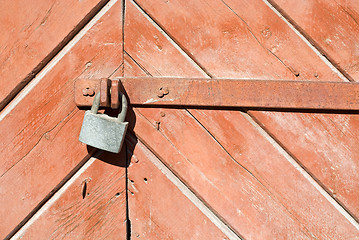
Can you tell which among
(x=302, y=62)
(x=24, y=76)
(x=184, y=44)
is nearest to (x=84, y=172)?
(x=24, y=76)

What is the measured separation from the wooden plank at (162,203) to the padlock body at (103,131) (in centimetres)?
10

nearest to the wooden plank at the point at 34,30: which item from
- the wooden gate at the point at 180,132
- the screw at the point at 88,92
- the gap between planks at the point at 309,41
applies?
the wooden gate at the point at 180,132

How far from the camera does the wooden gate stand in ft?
2.34

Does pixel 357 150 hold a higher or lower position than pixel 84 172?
higher

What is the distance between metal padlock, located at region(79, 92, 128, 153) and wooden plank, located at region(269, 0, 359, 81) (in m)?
0.46

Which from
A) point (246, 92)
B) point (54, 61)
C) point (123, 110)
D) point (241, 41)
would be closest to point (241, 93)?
point (246, 92)

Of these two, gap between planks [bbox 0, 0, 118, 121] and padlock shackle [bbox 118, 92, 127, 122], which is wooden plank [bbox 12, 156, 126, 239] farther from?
gap between planks [bbox 0, 0, 118, 121]

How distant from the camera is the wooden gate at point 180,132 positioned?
713 mm

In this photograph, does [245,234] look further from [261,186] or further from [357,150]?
[357,150]

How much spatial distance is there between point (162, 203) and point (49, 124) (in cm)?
34

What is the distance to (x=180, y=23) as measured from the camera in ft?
2.36

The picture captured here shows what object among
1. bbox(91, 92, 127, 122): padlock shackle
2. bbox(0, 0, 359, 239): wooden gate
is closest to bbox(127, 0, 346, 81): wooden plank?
bbox(0, 0, 359, 239): wooden gate

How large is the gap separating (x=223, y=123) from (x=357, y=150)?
0.33 m

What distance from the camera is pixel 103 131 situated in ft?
2.08
